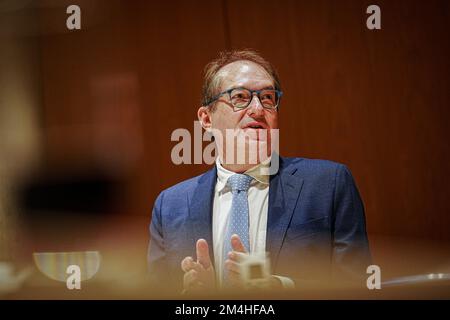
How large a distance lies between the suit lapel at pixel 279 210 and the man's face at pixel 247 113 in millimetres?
184

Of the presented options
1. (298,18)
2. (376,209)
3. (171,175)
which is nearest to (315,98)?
(298,18)

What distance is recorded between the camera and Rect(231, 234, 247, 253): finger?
2.25 m

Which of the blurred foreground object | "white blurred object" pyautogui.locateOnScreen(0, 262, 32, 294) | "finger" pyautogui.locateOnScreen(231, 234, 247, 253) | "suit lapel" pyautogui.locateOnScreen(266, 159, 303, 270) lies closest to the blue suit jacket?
"suit lapel" pyautogui.locateOnScreen(266, 159, 303, 270)

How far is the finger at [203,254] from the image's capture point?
230 cm

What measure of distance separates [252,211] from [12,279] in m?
1.09

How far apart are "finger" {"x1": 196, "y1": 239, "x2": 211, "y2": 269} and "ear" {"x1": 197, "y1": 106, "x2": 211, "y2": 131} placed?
52 centimetres

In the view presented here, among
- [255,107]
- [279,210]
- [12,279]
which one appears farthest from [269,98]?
[12,279]

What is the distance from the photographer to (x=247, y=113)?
2408 millimetres

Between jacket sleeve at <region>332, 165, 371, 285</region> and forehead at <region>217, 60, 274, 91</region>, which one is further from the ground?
forehead at <region>217, 60, 274, 91</region>

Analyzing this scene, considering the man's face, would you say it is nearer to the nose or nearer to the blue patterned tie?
the nose

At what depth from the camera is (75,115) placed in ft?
8.63

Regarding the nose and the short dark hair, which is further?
the short dark hair

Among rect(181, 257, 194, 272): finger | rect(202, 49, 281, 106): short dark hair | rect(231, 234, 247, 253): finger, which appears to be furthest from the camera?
rect(202, 49, 281, 106): short dark hair
